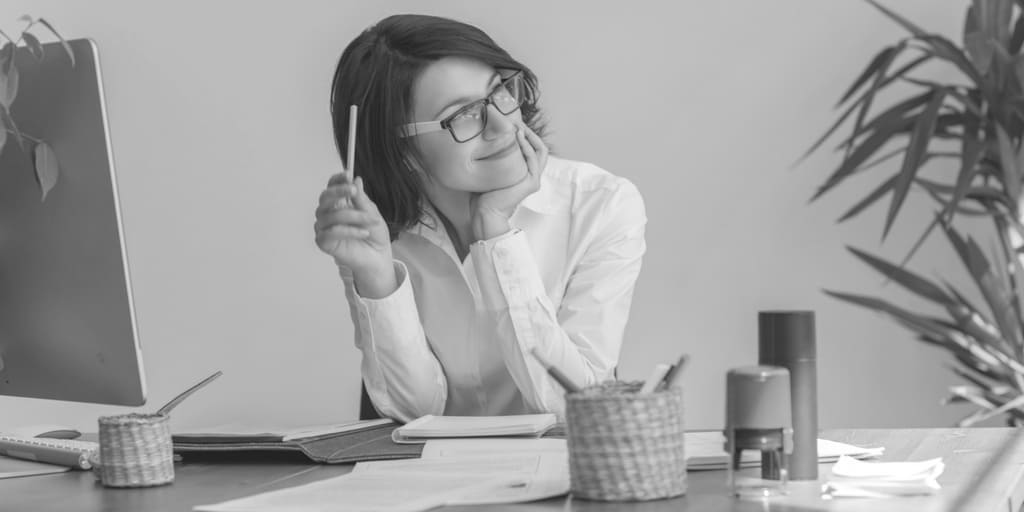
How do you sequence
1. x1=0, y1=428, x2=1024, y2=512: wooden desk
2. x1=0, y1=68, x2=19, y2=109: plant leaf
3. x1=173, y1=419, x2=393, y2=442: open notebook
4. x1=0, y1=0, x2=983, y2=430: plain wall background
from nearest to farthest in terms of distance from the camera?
x1=0, y1=428, x2=1024, y2=512: wooden desk < x1=0, y1=68, x2=19, y2=109: plant leaf < x1=173, y1=419, x2=393, y2=442: open notebook < x1=0, y1=0, x2=983, y2=430: plain wall background

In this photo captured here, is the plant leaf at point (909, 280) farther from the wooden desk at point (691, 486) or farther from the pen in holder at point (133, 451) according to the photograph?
the pen in holder at point (133, 451)

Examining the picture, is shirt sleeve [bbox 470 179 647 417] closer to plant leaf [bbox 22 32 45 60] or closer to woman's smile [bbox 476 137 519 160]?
woman's smile [bbox 476 137 519 160]

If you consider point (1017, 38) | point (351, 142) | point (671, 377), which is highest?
point (1017, 38)

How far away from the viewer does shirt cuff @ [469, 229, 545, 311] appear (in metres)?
1.76

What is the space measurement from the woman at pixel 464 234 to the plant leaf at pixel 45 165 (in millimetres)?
457

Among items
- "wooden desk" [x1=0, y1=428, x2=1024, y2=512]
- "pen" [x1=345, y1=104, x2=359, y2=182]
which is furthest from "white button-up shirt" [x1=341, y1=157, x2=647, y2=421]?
"wooden desk" [x1=0, y1=428, x2=1024, y2=512]

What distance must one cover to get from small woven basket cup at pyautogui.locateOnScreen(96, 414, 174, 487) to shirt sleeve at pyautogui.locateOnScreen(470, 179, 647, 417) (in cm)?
62

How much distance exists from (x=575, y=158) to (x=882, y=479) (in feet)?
6.90

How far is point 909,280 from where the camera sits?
8.12 ft

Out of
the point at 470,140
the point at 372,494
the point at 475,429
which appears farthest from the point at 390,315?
the point at 372,494

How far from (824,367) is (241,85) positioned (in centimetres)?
177

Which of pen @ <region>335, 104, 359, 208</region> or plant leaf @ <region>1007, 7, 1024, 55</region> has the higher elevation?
plant leaf @ <region>1007, 7, 1024, 55</region>

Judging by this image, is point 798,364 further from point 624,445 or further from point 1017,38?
point 1017,38

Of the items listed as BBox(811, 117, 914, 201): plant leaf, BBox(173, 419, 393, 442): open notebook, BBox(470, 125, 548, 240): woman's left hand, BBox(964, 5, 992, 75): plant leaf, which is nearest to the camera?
BBox(173, 419, 393, 442): open notebook
